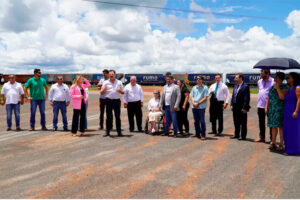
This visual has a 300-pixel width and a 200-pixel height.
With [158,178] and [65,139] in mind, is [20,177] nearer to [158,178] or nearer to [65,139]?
[158,178]

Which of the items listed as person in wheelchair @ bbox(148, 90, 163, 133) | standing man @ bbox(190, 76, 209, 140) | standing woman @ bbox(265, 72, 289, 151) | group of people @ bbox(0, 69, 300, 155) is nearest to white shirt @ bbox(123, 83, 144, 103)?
group of people @ bbox(0, 69, 300, 155)

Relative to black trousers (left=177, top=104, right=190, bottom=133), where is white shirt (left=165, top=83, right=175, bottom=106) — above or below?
above

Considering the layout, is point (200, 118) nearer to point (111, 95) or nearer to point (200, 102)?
point (200, 102)

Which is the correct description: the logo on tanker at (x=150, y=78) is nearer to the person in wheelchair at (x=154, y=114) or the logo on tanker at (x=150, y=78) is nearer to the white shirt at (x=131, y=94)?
the white shirt at (x=131, y=94)

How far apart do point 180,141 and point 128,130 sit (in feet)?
8.27

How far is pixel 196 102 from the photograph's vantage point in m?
7.89

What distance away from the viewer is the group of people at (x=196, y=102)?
628 cm

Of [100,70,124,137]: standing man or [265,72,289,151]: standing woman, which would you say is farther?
[100,70,124,137]: standing man

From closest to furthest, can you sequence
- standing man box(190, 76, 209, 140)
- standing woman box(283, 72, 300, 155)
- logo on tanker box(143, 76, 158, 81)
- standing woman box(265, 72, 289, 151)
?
standing woman box(283, 72, 300, 155), standing woman box(265, 72, 289, 151), standing man box(190, 76, 209, 140), logo on tanker box(143, 76, 158, 81)

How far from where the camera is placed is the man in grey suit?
27.0ft

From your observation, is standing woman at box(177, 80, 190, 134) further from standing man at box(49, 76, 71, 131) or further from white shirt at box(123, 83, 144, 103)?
standing man at box(49, 76, 71, 131)

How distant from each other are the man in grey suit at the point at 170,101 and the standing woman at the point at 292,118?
312 centimetres

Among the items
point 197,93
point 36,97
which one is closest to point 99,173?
point 197,93

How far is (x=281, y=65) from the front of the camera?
22.2 feet
